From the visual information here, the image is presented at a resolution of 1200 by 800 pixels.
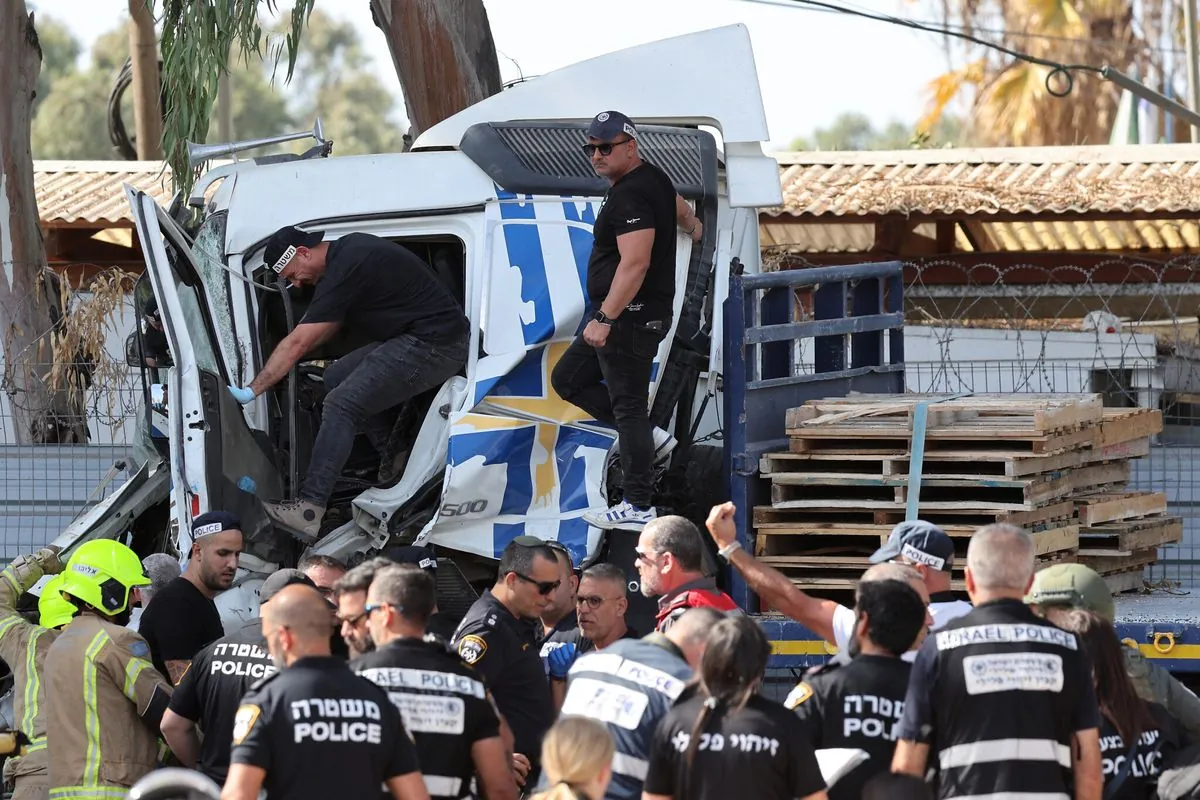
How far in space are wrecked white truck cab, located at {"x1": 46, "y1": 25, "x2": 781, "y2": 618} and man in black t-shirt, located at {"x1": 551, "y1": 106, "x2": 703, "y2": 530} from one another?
21 cm

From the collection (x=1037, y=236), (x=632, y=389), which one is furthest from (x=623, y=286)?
(x=1037, y=236)

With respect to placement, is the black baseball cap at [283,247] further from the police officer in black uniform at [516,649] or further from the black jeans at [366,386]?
the police officer in black uniform at [516,649]

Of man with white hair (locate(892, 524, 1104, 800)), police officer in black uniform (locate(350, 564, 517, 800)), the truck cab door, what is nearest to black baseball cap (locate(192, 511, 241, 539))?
the truck cab door

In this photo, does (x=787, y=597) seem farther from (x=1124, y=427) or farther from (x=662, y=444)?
(x=1124, y=427)

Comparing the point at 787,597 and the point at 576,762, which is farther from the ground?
the point at 787,597

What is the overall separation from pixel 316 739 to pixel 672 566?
1.63 m

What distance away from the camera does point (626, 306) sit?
760 cm

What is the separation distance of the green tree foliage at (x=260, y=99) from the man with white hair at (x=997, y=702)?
45.6m

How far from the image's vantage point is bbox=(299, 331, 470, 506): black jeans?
308 inches

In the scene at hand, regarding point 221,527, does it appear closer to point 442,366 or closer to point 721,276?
point 442,366

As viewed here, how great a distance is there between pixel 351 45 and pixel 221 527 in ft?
252

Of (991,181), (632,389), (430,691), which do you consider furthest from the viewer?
(991,181)

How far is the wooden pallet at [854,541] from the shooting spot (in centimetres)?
736

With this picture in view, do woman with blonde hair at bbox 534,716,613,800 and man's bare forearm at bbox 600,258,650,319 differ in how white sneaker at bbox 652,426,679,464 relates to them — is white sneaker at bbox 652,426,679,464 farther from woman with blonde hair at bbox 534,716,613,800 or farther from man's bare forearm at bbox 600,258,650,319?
woman with blonde hair at bbox 534,716,613,800
